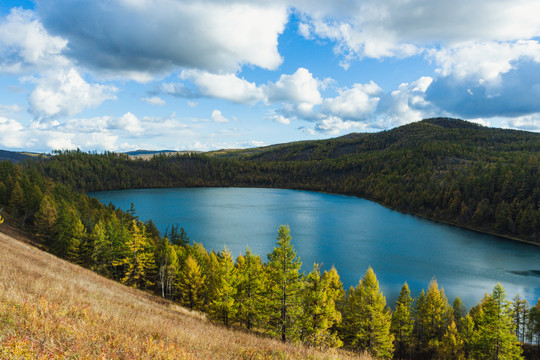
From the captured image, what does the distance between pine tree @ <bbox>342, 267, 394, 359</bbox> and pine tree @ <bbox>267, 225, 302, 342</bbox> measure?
36.1 feet

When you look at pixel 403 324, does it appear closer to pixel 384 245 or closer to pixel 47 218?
pixel 384 245

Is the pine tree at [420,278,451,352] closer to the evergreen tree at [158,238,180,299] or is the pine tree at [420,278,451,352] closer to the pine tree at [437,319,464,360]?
the pine tree at [437,319,464,360]

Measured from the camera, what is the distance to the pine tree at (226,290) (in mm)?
29641

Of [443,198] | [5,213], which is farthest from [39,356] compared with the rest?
[443,198]

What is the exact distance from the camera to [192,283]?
131 ft

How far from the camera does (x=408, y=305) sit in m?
37.6

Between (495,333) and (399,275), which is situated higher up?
(495,333)

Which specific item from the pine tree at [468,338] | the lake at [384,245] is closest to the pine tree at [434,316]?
the pine tree at [468,338]

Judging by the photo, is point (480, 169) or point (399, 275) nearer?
point (399, 275)

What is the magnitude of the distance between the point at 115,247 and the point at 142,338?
4233 centimetres

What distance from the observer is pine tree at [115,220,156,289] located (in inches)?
1654

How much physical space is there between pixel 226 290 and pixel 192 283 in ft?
41.3

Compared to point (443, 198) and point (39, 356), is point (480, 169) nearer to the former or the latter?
point (443, 198)

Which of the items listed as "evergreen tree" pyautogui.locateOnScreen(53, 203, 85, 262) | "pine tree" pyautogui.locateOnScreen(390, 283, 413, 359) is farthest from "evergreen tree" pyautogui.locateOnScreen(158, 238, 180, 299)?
"pine tree" pyautogui.locateOnScreen(390, 283, 413, 359)
